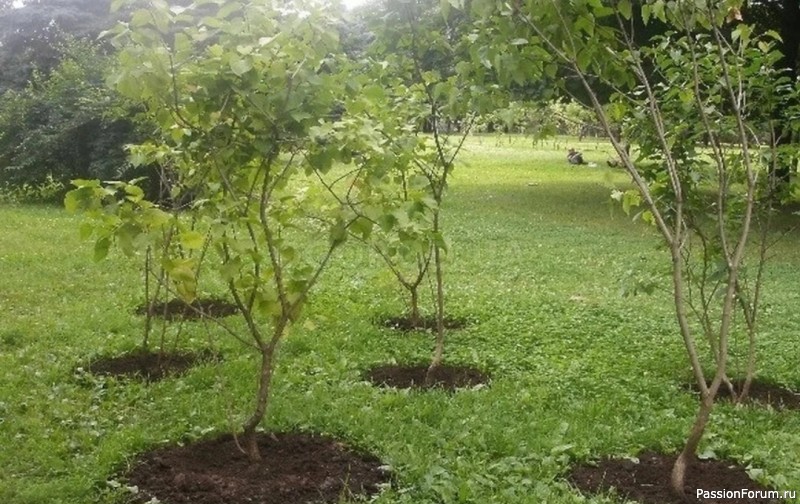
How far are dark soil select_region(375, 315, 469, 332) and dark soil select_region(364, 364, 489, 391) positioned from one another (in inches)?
39.0

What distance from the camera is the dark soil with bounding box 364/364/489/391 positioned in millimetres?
5262

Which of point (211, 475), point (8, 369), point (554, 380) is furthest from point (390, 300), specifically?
point (211, 475)

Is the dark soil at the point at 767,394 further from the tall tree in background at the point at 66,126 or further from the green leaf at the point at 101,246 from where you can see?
the tall tree in background at the point at 66,126

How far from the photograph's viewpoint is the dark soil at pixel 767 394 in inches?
201

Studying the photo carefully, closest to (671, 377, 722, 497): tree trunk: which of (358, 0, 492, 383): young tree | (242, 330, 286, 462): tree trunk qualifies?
(358, 0, 492, 383): young tree

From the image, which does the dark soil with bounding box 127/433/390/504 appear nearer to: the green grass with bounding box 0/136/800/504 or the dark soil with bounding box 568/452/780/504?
the green grass with bounding box 0/136/800/504

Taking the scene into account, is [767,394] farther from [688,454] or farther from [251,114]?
[251,114]

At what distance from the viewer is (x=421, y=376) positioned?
5449 mm

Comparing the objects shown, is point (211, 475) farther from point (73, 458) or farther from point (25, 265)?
point (25, 265)

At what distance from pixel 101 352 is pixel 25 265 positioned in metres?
3.42

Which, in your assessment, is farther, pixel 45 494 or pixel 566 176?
pixel 566 176

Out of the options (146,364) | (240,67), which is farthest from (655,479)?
(146,364)

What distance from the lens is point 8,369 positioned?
17.6ft

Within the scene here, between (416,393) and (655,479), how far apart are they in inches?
61.4
